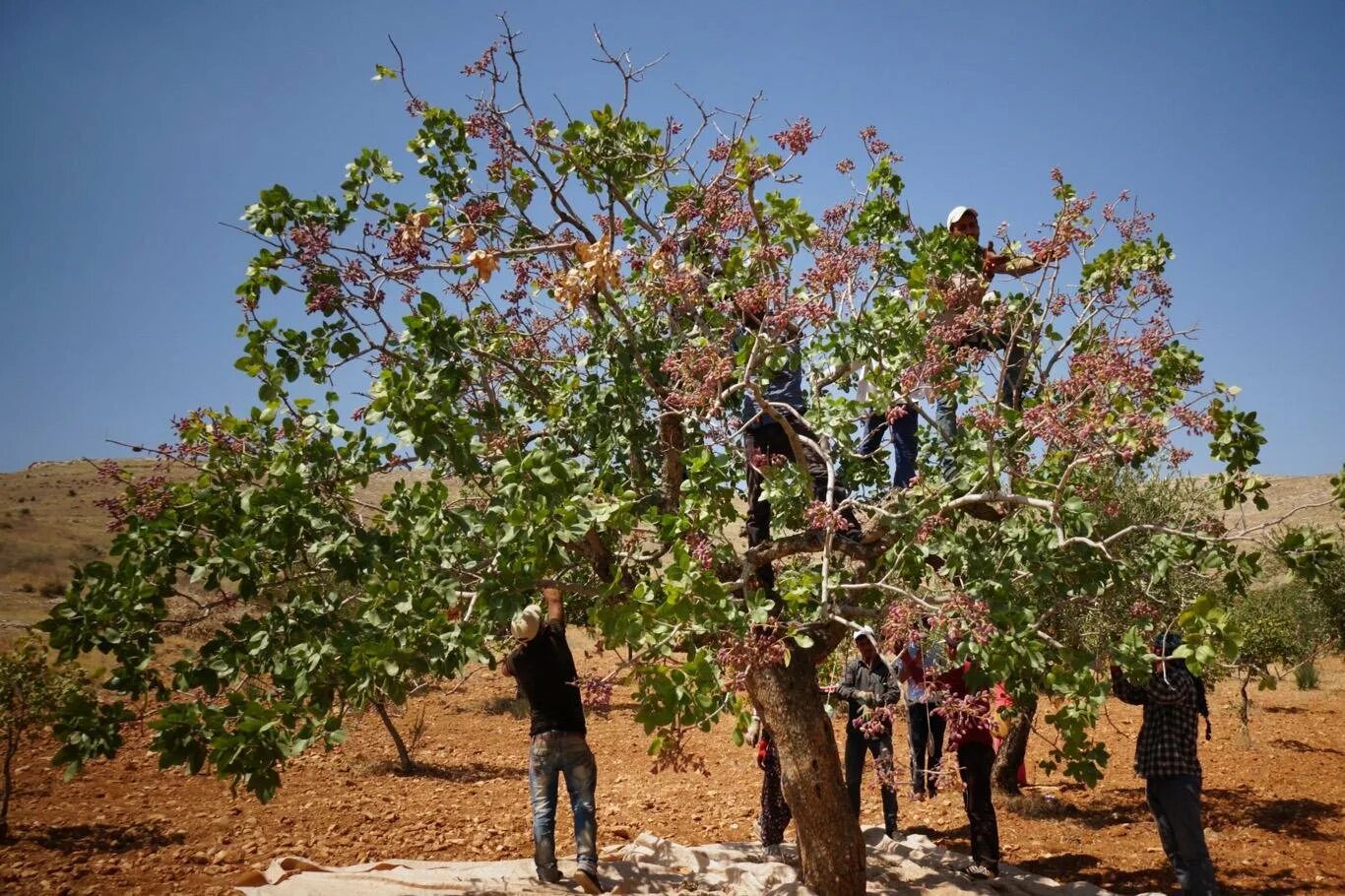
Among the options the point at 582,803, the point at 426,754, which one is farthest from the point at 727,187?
the point at 426,754

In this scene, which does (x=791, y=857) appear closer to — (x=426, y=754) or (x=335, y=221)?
(x=335, y=221)

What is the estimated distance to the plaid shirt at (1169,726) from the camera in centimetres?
607

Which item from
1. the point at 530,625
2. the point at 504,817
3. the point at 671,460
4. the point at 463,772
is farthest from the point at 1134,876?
the point at 463,772

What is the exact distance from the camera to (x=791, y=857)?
25.1 ft

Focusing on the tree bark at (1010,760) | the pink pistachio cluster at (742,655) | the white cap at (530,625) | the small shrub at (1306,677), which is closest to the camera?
the pink pistachio cluster at (742,655)

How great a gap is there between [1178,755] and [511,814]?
24.9ft

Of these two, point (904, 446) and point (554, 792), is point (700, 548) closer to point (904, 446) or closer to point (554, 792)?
point (904, 446)

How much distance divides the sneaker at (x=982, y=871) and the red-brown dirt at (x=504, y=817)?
4.24 feet

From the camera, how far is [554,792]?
6902 millimetres

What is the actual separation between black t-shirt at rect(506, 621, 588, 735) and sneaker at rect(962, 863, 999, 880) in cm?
350

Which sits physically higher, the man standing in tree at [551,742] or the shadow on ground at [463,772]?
the man standing in tree at [551,742]

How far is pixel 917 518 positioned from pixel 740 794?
7.56 meters

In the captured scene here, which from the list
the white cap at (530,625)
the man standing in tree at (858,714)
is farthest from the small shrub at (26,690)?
the man standing in tree at (858,714)

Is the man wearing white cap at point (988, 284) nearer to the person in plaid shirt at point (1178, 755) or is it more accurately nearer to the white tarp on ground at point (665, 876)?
the person in plaid shirt at point (1178, 755)
